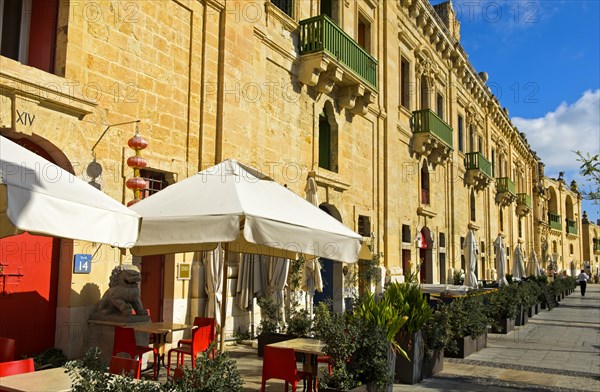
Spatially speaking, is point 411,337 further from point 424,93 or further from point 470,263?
point 424,93

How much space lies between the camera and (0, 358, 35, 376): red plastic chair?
13.4 feet

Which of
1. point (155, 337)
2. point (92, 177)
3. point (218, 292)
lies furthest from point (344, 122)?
point (155, 337)

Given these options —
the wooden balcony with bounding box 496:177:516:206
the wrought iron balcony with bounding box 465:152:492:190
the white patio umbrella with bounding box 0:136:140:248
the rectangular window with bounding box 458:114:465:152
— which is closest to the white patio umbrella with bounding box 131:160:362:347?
the white patio umbrella with bounding box 0:136:140:248

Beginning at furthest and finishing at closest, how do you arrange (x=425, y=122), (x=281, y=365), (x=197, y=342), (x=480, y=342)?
(x=425, y=122), (x=480, y=342), (x=197, y=342), (x=281, y=365)

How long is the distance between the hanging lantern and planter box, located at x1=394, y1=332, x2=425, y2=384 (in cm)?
433

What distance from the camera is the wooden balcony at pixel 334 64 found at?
12969 mm

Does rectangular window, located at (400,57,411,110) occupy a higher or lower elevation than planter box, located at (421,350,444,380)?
higher

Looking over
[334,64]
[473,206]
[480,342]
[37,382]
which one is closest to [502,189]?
[473,206]

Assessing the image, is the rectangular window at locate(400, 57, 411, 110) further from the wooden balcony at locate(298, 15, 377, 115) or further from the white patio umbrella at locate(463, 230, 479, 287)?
the white patio umbrella at locate(463, 230, 479, 287)

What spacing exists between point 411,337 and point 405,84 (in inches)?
590

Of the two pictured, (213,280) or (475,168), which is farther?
(475,168)

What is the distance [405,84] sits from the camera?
20.5 metres

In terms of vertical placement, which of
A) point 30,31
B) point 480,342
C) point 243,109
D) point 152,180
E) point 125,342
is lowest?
point 480,342

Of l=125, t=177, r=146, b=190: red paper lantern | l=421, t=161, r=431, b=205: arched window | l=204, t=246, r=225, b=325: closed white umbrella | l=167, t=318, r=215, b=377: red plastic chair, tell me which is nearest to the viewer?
l=167, t=318, r=215, b=377: red plastic chair
